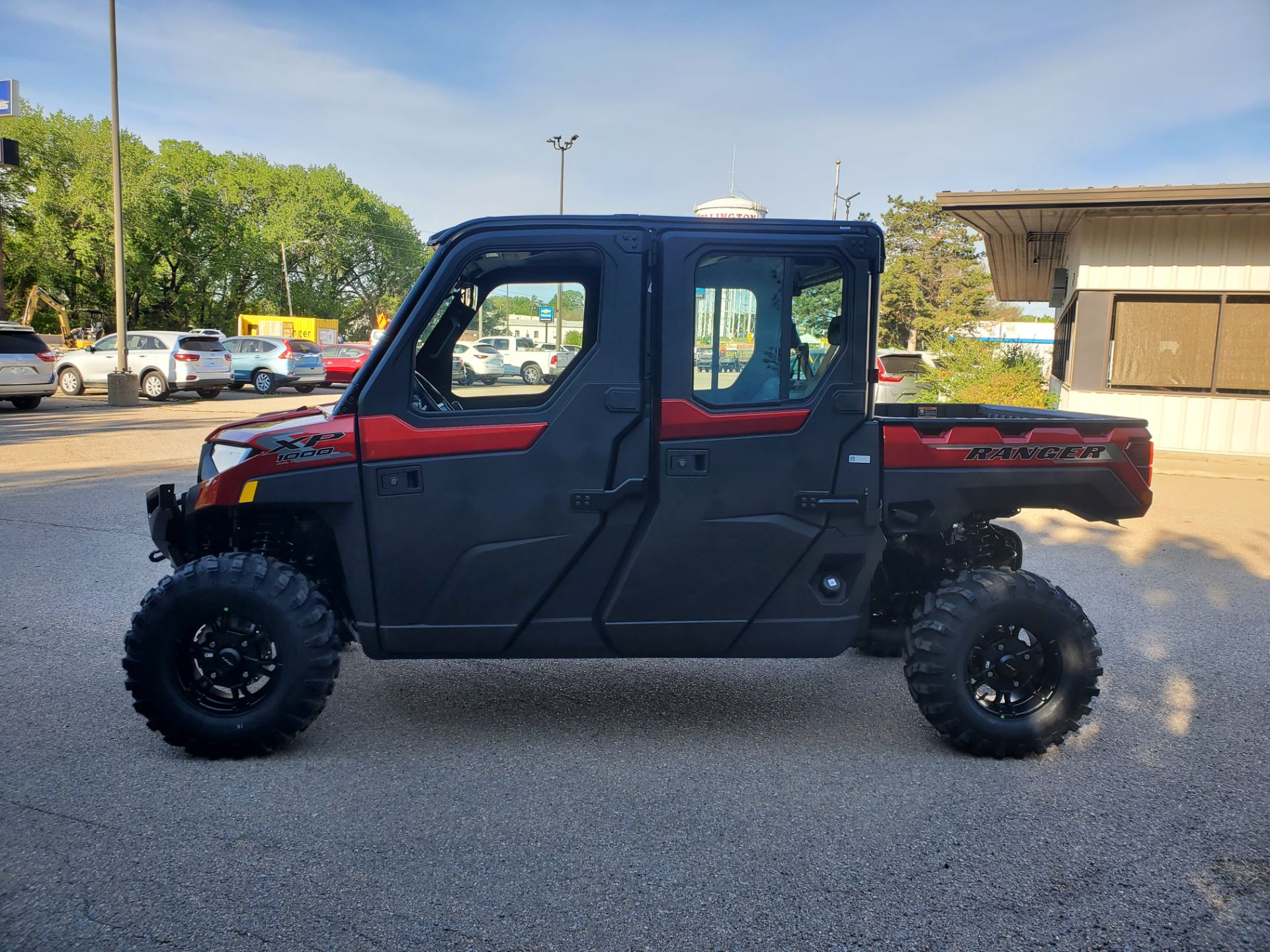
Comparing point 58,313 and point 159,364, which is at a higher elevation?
point 58,313

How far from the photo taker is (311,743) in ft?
13.3

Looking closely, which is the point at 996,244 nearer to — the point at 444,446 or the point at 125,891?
the point at 444,446

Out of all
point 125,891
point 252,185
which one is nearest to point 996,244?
point 125,891

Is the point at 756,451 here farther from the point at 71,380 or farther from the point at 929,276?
the point at 929,276

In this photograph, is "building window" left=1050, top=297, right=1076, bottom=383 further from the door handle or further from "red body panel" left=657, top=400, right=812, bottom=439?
the door handle

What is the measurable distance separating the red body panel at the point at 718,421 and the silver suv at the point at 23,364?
60.4 feet

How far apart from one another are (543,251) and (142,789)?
2.57 m

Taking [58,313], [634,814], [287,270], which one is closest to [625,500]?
[634,814]

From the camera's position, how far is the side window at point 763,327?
12.6 ft

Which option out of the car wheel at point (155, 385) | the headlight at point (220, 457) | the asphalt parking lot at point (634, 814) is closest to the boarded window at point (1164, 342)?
the asphalt parking lot at point (634, 814)

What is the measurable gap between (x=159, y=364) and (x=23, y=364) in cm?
459

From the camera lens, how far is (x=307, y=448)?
3.81 m

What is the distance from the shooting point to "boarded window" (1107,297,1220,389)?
48.5 feet

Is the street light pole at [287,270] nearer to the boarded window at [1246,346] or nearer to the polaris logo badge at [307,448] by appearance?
the boarded window at [1246,346]
